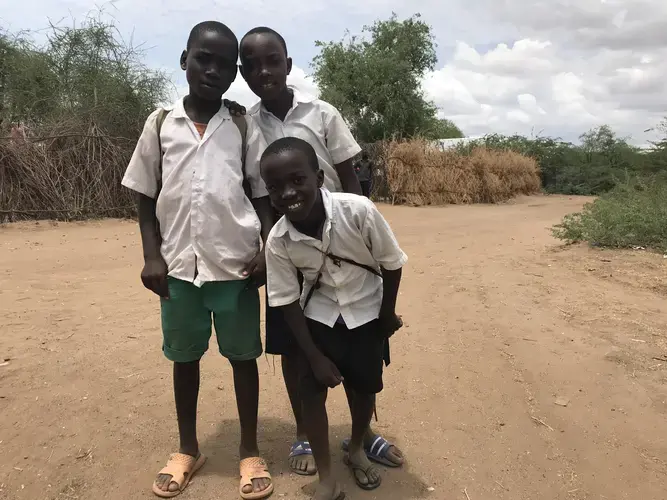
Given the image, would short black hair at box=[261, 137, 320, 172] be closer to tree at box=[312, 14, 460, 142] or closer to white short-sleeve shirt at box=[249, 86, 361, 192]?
white short-sleeve shirt at box=[249, 86, 361, 192]

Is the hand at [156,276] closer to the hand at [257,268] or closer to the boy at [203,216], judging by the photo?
the boy at [203,216]

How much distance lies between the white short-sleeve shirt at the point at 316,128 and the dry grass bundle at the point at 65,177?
8723 millimetres

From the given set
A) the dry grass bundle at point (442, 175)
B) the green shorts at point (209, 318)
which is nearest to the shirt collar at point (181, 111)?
the green shorts at point (209, 318)

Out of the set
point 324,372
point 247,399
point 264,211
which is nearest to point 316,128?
point 264,211

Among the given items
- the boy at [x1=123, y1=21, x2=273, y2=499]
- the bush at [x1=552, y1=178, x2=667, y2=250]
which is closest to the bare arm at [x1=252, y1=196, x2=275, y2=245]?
the boy at [x1=123, y1=21, x2=273, y2=499]

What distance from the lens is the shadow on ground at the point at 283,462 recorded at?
83.4 inches

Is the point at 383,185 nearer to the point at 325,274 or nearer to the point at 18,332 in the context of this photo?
the point at 18,332

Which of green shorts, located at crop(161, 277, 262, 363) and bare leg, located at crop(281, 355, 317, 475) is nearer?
green shorts, located at crop(161, 277, 262, 363)

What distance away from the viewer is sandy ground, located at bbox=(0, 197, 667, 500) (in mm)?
2207

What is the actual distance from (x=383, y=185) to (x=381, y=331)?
14.5 meters

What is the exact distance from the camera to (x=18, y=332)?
12.4ft

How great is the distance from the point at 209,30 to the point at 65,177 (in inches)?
358

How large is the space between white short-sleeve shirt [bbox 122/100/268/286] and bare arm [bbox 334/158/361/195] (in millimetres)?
350

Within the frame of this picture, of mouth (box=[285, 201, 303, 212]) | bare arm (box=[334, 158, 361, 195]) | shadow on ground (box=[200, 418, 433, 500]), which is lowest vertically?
shadow on ground (box=[200, 418, 433, 500])
